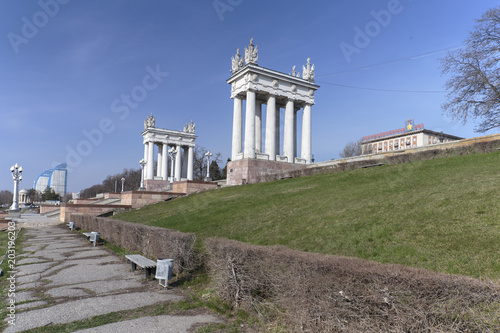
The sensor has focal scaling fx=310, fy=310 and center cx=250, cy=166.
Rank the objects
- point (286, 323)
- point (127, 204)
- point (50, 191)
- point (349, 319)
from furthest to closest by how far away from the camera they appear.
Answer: point (50, 191) < point (127, 204) < point (286, 323) < point (349, 319)

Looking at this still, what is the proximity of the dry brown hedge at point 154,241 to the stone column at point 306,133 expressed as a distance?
2139 cm

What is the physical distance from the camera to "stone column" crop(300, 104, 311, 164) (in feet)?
99.6

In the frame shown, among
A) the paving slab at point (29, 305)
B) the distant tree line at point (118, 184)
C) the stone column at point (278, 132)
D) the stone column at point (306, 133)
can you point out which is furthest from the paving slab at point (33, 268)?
the distant tree line at point (118, 184)

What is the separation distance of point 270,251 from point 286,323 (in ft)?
3.05

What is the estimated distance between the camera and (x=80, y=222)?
1703cm

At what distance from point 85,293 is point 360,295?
517 centimetres

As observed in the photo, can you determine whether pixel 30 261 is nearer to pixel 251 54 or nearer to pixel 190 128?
pixel 251 54

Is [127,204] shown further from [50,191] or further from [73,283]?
[50,191]

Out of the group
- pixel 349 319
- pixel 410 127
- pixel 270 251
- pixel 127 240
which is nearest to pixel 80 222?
pixel 127 240

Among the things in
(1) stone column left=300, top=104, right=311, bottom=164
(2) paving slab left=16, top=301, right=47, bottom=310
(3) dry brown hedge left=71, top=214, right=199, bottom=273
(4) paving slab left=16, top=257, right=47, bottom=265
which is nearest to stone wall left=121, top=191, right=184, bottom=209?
(3) dry brown hedge left=71, top=214, right=199, bottom=273

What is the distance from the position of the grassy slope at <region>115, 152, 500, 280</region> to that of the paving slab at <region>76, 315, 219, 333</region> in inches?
111

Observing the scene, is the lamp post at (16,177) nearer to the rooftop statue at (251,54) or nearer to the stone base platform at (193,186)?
the stone base platform at (193,186)

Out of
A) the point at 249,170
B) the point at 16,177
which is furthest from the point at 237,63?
the point at 16,177
